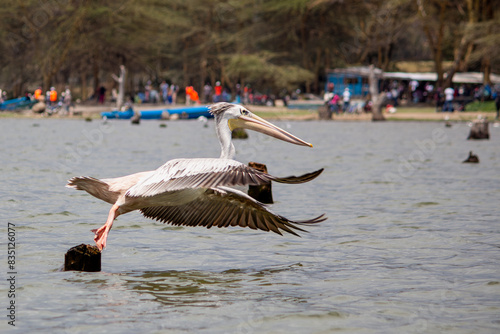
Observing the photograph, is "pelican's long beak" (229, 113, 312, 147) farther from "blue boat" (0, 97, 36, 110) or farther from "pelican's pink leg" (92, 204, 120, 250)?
"blue boat" (0, 97, 36, 110)

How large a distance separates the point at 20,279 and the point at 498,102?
130ft

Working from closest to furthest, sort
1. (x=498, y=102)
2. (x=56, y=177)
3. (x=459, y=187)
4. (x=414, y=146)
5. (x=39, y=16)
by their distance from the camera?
(x=459, y=187)
(x=56, y=177)
(x=414, y=146)
(x=498, y=102)
(x=39, y=16)

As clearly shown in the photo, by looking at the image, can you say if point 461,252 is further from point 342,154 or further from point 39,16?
point 39,16

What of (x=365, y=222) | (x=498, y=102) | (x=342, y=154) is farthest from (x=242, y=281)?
(x=498, y=102)

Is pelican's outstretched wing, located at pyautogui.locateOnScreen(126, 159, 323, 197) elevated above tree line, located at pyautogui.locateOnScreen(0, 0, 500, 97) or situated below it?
below

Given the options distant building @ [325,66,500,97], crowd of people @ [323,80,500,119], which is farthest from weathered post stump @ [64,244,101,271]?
distant building @ [325,66,500,97]

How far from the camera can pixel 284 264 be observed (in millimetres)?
8164

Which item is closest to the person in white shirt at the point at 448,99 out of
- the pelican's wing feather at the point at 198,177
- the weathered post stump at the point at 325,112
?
the weathered post stump at the point at 325,112

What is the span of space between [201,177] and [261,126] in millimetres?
1201

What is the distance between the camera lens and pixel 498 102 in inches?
1721

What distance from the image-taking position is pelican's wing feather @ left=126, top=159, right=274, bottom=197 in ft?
20.6

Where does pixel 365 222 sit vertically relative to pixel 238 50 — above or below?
below

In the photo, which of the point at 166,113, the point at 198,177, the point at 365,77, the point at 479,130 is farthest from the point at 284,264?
the point at 365,77

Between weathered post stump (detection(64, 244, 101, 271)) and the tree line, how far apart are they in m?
47.4
